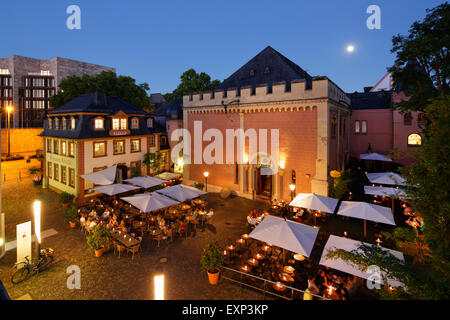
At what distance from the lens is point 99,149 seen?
72.4ft

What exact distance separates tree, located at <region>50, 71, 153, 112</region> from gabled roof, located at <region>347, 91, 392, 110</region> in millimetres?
33868

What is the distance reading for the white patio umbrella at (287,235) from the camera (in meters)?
9.28

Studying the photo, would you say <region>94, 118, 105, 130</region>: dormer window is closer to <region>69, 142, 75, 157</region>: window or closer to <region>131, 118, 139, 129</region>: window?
<region>69, 142, 75, 157</region>: window

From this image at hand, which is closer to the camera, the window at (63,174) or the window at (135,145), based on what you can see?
the window at (63,174)

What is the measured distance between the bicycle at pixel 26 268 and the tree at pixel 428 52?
25497 mm

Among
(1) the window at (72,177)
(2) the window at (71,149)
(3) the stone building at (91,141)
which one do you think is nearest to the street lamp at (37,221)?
(3) the stone building at (91,141)

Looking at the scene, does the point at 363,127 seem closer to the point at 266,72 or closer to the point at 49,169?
the point at 266,72

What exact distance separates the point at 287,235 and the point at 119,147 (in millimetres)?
19920

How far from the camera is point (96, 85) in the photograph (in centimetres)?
3466

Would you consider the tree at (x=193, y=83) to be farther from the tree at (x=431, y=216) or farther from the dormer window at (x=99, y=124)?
the tree at (x=431, y=216)

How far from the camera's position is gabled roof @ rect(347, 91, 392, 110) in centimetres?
3180

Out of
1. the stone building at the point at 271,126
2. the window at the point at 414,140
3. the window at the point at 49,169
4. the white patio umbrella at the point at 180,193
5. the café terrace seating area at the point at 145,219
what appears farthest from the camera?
the window at the point at 414,140

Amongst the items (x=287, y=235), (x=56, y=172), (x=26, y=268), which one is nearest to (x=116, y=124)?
(x=56, y=172)
